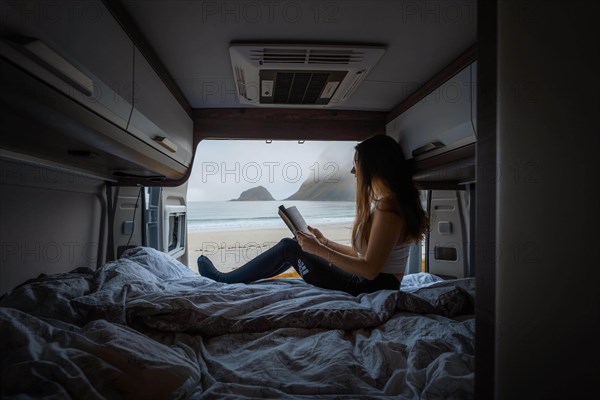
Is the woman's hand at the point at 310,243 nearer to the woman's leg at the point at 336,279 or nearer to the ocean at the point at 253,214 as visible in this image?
the woman's leg at the point at 336,279

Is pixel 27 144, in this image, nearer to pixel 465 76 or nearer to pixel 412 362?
pixel 412 362

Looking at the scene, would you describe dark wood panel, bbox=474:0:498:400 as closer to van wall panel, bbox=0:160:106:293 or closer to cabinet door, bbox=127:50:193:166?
cabinet door, bbox=127:50:193:166

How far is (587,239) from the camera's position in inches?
14.9

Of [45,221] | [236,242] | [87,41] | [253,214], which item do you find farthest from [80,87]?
[253,214]

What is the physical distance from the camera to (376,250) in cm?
124

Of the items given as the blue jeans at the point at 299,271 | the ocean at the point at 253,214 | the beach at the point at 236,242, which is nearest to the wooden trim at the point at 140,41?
the blue jeans at the point at 299,271

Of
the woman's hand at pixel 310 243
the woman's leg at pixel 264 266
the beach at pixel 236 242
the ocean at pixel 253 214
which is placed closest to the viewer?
the woman's hand at pixel 310 243

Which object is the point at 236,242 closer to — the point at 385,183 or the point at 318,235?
the point at 318,235

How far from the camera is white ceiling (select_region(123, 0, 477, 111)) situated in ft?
3.35

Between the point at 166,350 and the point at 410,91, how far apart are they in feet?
5.69

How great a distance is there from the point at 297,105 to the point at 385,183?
82 cm

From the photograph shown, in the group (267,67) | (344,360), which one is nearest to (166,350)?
(344,360)

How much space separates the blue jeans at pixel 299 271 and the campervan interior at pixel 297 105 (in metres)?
0.28

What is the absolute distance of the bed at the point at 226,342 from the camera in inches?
19.7
